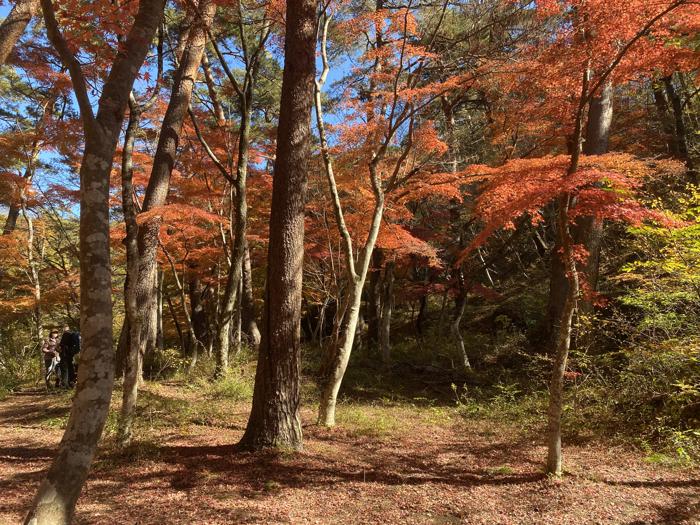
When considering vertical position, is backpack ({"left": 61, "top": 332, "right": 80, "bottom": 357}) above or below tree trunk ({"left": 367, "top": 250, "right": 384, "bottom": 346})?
below

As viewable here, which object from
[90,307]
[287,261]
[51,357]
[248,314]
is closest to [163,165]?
[287,261]

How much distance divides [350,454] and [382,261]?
9.09 m

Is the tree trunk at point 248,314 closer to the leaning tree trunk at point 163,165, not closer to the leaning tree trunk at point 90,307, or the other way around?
the leaning tree trunk at point 163,165

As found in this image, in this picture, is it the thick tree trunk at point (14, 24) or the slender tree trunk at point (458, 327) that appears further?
the slender tree trunk at point (458, 327)

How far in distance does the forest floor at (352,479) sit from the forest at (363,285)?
3cm

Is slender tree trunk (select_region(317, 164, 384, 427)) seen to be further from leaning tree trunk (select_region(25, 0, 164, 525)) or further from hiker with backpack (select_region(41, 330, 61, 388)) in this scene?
hiker with backpack (select_region(41, 330, 61, 388))

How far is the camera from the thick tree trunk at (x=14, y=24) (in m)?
5.90

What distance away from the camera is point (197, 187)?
11.6 meters

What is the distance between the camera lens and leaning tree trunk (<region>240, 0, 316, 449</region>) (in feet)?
16.2

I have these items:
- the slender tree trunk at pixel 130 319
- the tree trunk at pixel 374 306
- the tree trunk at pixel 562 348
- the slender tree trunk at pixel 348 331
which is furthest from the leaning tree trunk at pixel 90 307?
the tree trunk at pixel 374 306

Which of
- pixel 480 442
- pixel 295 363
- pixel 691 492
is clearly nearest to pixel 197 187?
pixel 295 363

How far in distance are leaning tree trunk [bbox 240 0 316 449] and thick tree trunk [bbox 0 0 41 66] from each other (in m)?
3.76

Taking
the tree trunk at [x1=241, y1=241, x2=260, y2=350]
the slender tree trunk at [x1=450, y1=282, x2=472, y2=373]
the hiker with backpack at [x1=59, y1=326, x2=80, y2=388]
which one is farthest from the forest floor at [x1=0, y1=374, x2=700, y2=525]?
the tree trunk at [x1=241, y1=241, x2=260, y2=350]

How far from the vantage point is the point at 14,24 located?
5.98m
